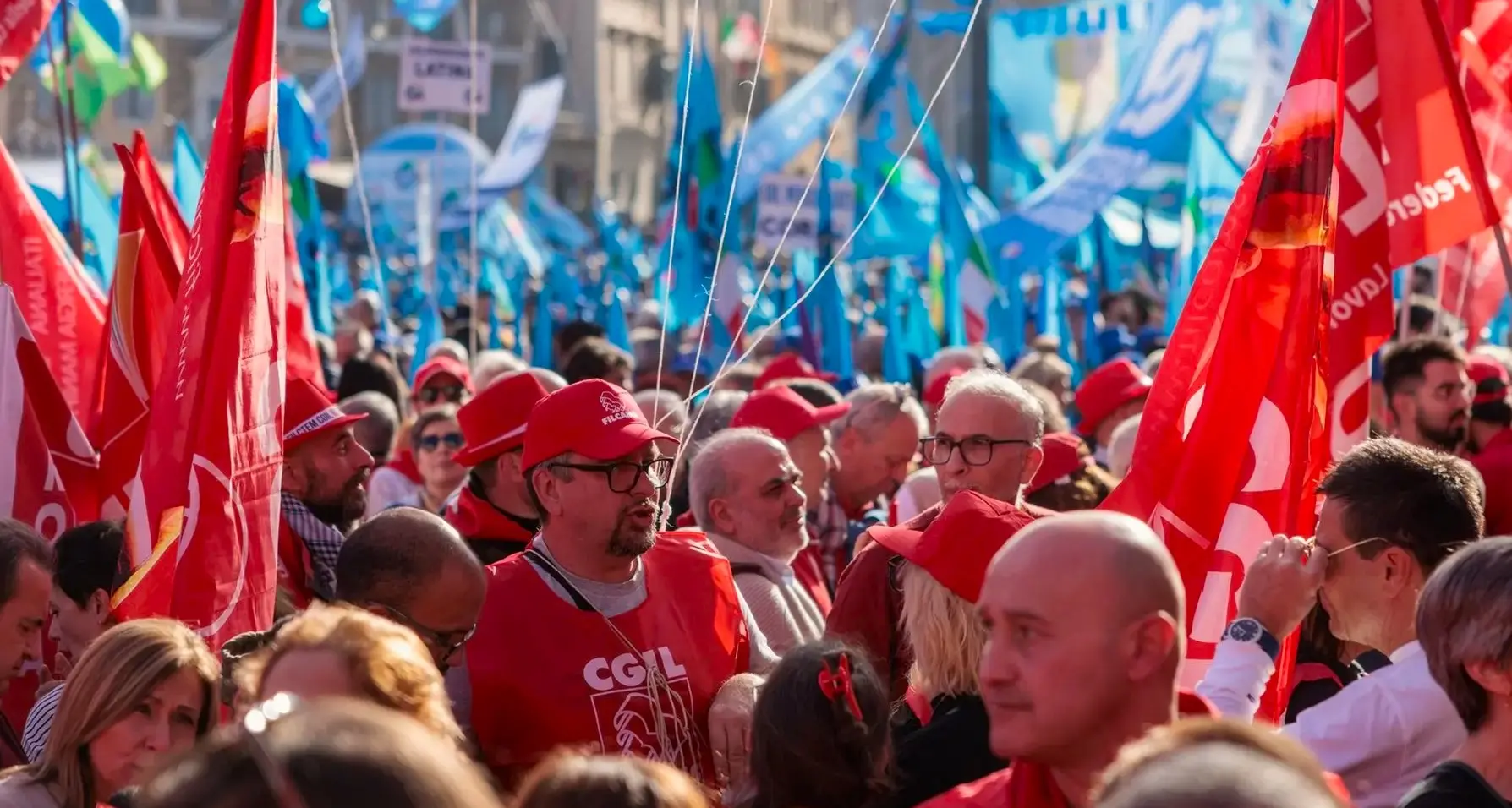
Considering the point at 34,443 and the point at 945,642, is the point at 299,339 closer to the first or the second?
the point at 34,443

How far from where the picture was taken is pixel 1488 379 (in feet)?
27.3

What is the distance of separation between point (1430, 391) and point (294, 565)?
4.36 m

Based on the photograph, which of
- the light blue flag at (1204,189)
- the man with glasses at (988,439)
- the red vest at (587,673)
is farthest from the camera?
the light blue flag at (1204,189)

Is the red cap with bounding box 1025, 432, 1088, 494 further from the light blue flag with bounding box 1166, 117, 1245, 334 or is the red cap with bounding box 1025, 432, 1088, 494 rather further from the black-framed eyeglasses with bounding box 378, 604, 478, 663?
the light blue flag with bounding box 1166, 117, 1245, 334

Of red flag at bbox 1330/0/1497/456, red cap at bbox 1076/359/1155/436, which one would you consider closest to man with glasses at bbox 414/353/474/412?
red cap at bbox 1076/359/1155/436

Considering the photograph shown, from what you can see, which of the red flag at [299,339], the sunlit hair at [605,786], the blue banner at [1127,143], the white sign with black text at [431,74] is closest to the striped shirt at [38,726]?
the sunlit hair at [605,786]

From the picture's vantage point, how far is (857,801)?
142 inches

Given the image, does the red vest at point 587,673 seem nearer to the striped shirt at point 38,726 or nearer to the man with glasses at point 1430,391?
the striped shirt at point 38,726

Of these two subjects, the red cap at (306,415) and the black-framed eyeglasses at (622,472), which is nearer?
the black-framed eyeglasses at (622,472)

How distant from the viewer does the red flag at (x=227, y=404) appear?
194 inches

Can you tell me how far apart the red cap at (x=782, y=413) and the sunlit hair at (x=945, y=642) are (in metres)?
3.12

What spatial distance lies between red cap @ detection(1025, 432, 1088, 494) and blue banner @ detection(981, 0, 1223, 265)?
8217 millimetres

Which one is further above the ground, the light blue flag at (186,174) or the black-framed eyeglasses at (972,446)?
the light blue flag at (186,174)

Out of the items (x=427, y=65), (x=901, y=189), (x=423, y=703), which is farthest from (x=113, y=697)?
(x=901, y=189)
